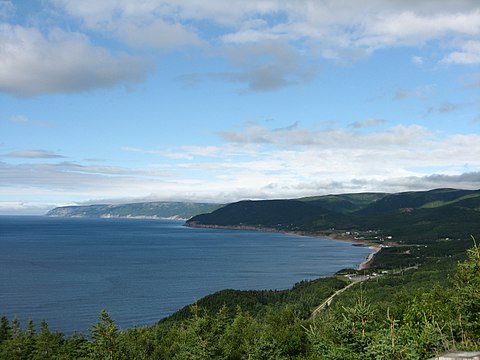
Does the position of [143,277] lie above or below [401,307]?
below

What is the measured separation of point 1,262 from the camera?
643 feet

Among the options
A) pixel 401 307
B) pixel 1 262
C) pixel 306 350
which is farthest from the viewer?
pixel 1 262

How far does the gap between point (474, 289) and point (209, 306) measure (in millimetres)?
86297

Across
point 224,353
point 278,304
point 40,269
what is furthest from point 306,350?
point 40,269

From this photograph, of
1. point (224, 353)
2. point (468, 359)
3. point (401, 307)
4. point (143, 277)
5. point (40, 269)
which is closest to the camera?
point (468, 359)

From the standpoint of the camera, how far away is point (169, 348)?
48438 millimetres

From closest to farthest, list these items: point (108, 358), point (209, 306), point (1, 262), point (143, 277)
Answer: point (108, 358)
point (209, 306)
point (143, 277)
point (1, 262)

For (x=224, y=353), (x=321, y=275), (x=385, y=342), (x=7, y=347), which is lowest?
(x=321, y=275)

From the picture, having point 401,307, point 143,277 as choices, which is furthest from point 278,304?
point 143,277

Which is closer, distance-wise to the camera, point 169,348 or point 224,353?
point 224,353

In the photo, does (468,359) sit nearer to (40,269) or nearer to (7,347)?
(7,347)

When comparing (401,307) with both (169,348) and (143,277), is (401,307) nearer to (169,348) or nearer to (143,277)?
(169,348)

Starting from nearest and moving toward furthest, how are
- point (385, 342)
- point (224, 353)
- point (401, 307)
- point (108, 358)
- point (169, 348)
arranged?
point (385, 342), point (108, 358), point (224, 353), point (169, 348), point (401, 307)

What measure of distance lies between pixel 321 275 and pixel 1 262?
479 feet
